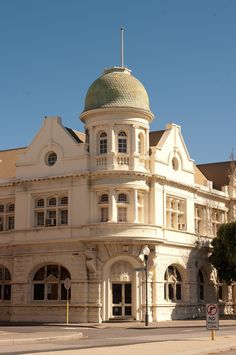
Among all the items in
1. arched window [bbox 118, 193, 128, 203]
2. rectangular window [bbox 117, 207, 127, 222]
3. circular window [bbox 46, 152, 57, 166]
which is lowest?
rectangular window [bbox 117, 207, 127, 222]

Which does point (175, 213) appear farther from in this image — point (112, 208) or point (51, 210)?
point (51, 210)

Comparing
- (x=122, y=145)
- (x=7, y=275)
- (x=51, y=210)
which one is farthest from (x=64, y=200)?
(x=7, y=275)

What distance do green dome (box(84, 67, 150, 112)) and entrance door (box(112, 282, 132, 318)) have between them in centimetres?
1199

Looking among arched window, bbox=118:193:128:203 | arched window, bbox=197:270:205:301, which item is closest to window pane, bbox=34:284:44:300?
arched window, bbox=118:193:128:203

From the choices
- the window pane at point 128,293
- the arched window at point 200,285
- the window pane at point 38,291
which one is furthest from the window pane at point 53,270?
the arched window at point 200,285

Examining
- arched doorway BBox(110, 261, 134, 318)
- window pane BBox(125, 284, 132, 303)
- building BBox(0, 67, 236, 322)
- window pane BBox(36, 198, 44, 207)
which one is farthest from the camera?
window pane BBox(36, 198, 44, 207)

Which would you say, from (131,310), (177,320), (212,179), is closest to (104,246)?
(131,310)

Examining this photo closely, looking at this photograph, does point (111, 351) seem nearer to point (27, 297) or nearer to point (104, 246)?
point (104, 246)

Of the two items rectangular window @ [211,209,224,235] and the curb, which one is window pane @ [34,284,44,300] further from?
the curb

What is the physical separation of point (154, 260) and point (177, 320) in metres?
4.71

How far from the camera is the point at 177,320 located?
4775 cm

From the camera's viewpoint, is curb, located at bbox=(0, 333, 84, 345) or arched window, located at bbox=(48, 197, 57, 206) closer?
curb, located at bbox=(0, 333, 84, 345)

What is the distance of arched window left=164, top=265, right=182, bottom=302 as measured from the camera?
48647mm

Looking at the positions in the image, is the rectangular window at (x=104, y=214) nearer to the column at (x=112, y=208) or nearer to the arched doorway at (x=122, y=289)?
the column at (x=112, y=208)
